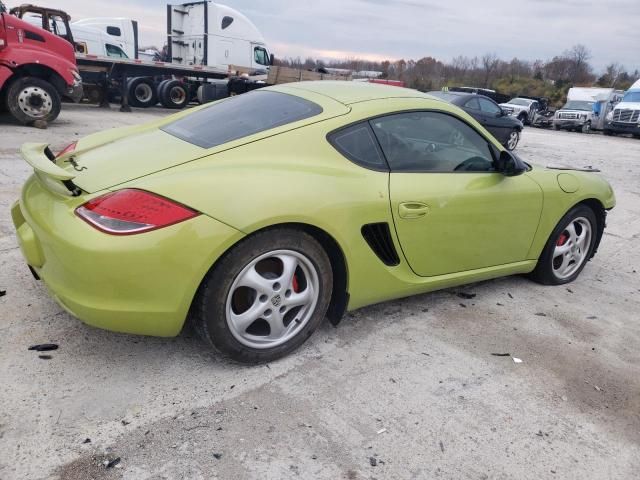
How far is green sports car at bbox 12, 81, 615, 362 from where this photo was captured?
2248 mm

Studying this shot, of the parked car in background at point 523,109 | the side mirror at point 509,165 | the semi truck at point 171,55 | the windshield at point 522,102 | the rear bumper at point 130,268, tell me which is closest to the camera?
the rear bumper at point 130,268

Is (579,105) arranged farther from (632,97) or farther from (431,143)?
(431,143)

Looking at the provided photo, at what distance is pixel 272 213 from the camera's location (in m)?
2.38

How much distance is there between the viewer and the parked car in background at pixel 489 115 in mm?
12797

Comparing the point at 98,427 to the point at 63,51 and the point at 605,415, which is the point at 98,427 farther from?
the point at 63,51

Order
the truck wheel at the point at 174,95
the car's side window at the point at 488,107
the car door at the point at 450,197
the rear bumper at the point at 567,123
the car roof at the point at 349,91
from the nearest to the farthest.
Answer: the car door at the point at 450,197
the car roof at the point at 349,91
the car's side window at the point at 488,107
the truck wheel at the point at 174,95
the rear bumper at the point at 567,123

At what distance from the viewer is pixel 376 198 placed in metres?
2.77

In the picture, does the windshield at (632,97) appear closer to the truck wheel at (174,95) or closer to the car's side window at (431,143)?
the truck wheel at (174,95)

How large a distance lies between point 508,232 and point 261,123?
1.82m

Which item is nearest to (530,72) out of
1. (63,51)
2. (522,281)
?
(63,51)

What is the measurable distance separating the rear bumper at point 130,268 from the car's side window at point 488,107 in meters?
12.5

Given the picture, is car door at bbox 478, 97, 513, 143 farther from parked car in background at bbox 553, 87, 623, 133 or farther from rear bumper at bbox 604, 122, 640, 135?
parked car in background at bbox 553, 87, 623, 133

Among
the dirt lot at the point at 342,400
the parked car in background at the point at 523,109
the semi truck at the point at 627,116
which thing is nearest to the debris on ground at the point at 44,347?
the dirt lot at the point at 342,400

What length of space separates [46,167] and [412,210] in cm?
187
